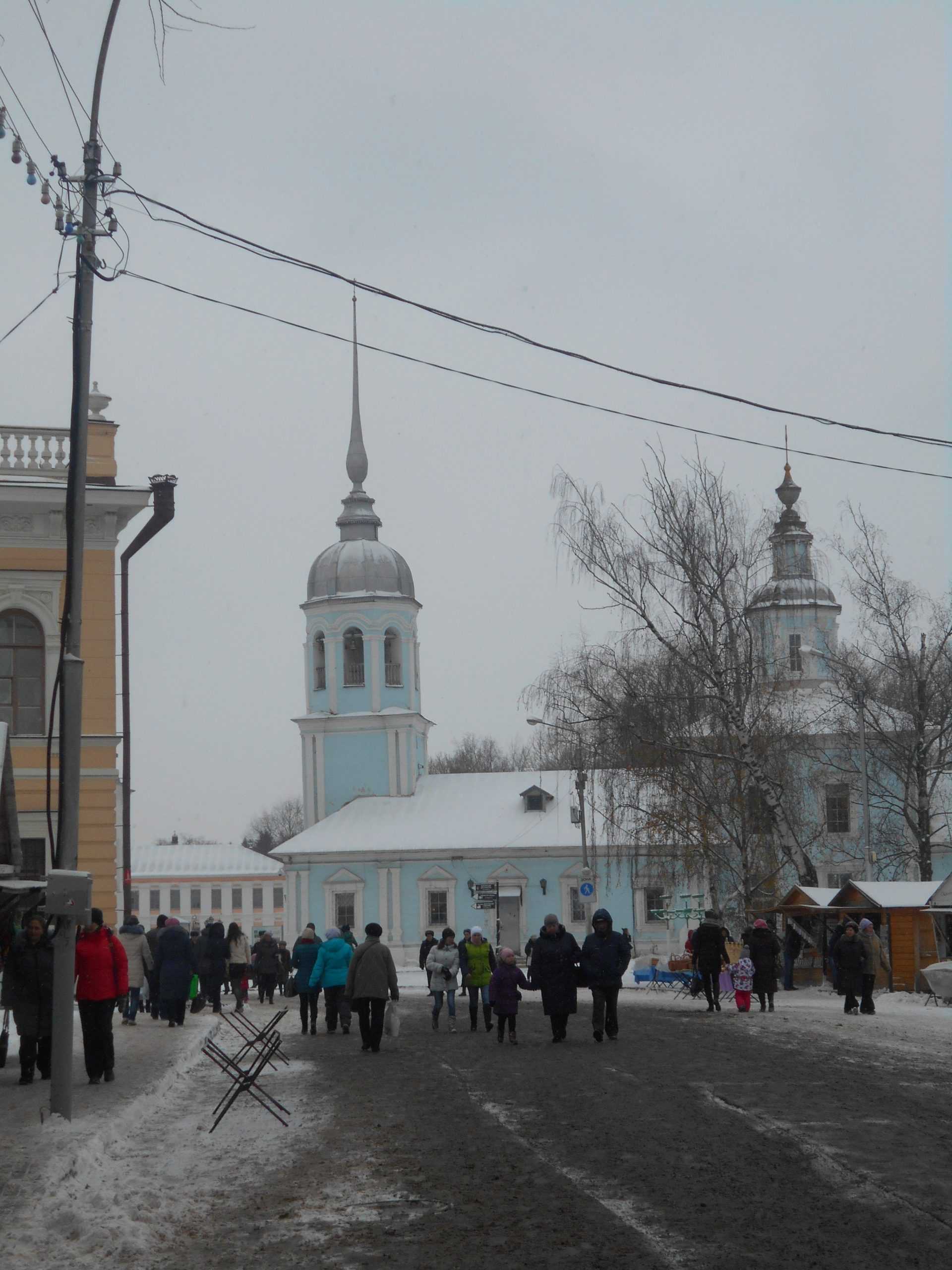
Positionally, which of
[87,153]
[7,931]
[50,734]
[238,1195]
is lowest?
[238,1195]

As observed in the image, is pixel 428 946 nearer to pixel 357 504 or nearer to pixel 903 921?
pixel 903 921

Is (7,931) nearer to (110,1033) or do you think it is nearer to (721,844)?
(110,1033)

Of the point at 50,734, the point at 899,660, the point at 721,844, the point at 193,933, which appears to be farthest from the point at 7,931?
the point at 899,660

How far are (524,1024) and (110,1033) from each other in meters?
10.5

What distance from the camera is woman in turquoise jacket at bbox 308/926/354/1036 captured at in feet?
74.4

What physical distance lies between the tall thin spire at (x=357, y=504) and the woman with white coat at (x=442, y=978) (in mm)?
49874

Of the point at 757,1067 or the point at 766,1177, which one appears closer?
the point at 766,1177

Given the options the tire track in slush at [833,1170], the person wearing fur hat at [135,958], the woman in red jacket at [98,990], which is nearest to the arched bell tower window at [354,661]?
the person wearing fur hat at [135,958]

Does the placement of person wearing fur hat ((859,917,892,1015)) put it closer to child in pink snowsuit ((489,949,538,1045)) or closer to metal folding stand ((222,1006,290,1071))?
child in pink snowsuit ((489,949,538,1045))

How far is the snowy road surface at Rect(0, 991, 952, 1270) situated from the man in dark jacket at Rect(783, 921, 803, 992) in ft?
58.7

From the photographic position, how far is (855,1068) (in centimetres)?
1614

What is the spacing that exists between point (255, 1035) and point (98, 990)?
4.70 metres

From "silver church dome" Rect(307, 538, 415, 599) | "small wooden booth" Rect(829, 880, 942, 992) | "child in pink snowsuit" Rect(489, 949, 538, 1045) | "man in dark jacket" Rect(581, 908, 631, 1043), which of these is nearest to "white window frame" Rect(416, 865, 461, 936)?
"silver church dome" Rect(307, 538, 415, 599)

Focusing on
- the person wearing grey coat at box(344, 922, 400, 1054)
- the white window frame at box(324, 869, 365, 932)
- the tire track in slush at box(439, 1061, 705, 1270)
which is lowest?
the tire track in slush at box(439, 1061, 705, 1270)
